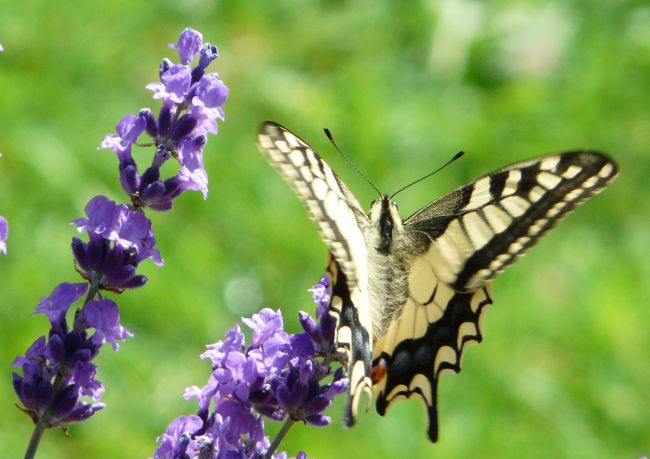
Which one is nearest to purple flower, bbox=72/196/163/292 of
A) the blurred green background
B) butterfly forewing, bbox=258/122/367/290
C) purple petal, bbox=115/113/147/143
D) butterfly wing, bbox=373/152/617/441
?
purple petal, bbox=115/113/147/143

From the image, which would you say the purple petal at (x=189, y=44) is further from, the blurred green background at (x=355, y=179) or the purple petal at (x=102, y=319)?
the blurred green background at (x=355, y=179)

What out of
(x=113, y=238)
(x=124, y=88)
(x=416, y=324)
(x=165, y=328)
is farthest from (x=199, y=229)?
(x=113, y=238)

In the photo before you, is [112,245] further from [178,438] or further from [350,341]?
[350,341]

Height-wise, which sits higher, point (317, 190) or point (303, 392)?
point (317, 190)

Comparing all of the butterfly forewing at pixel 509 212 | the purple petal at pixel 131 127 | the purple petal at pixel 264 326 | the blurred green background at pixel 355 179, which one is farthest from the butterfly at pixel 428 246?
the blurred green background at pixel 355 179

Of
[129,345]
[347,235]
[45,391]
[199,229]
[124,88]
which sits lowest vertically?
[45,391]

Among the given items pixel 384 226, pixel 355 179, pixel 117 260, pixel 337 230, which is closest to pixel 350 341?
pixel 337 230

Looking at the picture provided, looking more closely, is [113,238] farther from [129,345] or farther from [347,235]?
[129,345]
